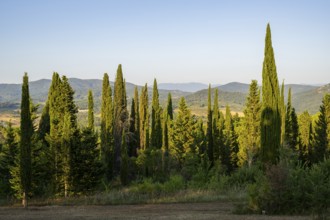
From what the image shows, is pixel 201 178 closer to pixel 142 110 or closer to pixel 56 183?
pixel 56 183

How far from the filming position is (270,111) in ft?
101

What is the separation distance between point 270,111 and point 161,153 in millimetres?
20851

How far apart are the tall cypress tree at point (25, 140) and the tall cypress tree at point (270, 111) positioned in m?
19.6

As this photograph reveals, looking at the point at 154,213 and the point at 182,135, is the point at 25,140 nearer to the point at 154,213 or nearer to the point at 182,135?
the point at 154,213

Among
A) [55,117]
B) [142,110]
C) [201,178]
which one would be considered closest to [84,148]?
[55,117]

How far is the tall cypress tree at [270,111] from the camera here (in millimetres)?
29953

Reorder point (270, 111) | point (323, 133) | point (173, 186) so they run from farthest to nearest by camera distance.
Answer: point (323, 133) → point (270, 111) → point (173, 186)

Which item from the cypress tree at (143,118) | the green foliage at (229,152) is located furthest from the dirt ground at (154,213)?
the green foliage at (229,152)

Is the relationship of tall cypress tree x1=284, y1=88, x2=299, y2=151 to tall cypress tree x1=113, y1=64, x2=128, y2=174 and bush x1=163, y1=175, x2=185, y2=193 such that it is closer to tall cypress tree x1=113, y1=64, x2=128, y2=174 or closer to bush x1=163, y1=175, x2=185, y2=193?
tall cypress tree x1=113, y1=64, x2=128, y2=174

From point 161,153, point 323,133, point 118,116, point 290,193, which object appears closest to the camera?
point 290,193

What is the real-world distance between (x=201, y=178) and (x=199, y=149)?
845 inches

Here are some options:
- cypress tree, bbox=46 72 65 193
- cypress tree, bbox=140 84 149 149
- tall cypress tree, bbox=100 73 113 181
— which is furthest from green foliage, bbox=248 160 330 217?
cypress tree, bbox=140 84 149 149

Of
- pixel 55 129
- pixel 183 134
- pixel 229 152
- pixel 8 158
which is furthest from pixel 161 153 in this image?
pixel 8 158

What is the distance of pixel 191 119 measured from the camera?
5247cm
